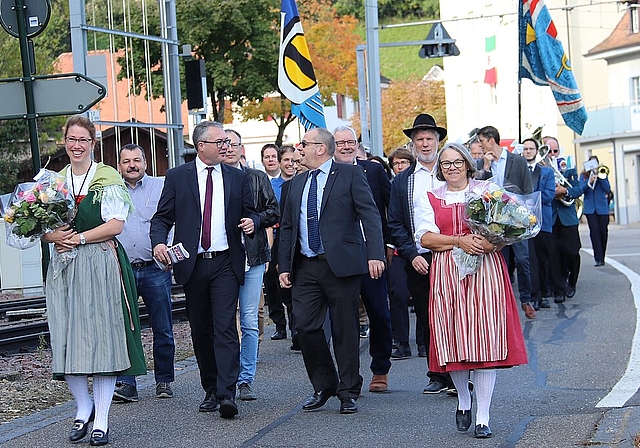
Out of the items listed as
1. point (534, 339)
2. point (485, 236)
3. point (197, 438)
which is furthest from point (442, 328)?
point (534, 339)

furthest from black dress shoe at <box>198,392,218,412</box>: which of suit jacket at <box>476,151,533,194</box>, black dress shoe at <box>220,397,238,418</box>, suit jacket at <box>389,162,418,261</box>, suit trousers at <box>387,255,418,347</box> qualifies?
suit jacket at <box>476,151,533,194</box>

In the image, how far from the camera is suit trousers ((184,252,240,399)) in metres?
8.80

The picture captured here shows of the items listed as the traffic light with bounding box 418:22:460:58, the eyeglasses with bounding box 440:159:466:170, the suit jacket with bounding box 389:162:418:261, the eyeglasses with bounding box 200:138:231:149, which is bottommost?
the suit jacket with bounding box 389:162:418:261

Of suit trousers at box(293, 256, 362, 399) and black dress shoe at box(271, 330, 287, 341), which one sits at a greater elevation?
suit trousers at box(293, 256, 362, 399)

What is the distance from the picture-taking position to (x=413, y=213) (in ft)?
29.3

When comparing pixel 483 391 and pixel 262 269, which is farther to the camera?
pixel 262 269

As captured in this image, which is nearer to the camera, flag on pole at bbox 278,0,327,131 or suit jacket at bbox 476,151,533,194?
suit jacket at bbox 476,151,533,194

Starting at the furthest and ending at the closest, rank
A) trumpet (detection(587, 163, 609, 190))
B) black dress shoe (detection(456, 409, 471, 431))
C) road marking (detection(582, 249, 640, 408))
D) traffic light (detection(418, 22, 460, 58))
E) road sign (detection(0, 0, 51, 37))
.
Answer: traffic light (detection(418, 22, 460, 58)) < trumpet (detection(587, 163, 609, 190)) < road sign (detection(0, 0, 51, 37)) < road marking (detection(582, 249, 640, 408)) < black dress shoe (detection(456, 409, 471, 431))

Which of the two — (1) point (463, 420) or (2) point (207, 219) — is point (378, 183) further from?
(1) point (463, 420)

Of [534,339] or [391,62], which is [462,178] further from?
[391,62]

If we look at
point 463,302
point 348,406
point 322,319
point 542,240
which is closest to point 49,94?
point 322,319

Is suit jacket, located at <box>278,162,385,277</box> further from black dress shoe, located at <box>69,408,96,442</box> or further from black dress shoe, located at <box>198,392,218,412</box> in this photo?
black dress shoe, located at <box>69,408,96,442</box>

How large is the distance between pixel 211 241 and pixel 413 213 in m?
1.47

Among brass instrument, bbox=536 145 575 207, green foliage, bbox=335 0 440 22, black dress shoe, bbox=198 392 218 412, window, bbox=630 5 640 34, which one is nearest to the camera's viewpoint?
black dress shoe, bbox=198 392 218 412
